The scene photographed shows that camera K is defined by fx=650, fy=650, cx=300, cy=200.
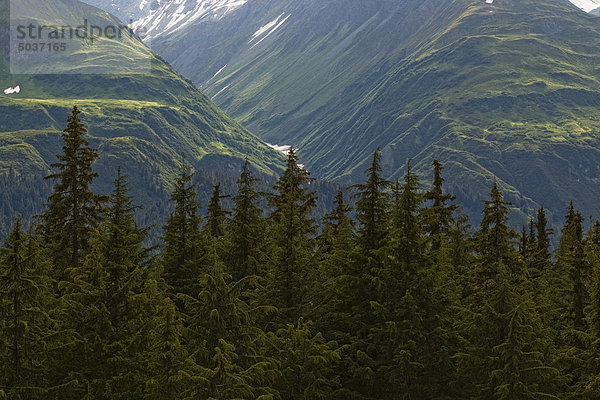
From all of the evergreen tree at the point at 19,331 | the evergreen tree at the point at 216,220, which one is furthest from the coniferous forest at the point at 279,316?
the evergreen tree at the point at 216,220

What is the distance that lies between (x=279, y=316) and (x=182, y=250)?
1133cm

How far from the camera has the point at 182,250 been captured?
4559 centimetres

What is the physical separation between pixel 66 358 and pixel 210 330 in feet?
20.3

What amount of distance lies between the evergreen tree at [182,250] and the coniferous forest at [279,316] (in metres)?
0.14

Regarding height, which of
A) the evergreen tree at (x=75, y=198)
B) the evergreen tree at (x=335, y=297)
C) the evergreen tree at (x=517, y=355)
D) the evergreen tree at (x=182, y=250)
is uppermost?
the evergreen tree at (x=75, y=198)

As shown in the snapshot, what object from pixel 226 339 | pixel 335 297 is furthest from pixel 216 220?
pixel 226 339

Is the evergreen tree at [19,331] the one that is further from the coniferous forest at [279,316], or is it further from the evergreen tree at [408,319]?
the evergreen tree at [408,319]

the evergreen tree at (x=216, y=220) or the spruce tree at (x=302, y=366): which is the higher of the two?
the evergreen tree at (x=216, y=220)

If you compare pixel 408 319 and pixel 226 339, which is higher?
pixel 408 319

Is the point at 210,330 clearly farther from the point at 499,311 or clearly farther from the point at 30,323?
the point at 499,311

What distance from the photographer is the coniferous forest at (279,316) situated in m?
25.6

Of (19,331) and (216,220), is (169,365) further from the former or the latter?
(216,220)

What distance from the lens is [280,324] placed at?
3453 cm

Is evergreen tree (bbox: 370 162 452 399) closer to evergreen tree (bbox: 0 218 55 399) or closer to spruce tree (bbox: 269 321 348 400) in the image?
spruce tree (bbox: 269 321 348 400)
